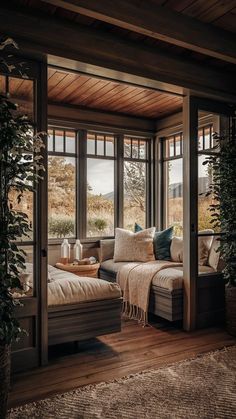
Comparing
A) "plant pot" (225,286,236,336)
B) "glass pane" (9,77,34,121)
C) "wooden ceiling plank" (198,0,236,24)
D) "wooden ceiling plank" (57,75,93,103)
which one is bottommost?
"plant pot" (225,286,236,336)

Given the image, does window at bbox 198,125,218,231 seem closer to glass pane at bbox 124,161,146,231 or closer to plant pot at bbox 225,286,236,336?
plant pot at bbox 225,286,236,336

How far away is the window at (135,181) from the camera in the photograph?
218 inches

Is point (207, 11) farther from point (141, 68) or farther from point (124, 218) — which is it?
point (124, 218)

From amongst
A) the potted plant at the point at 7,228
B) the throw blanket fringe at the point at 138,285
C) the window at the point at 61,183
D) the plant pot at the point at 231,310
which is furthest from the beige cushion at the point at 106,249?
the potted plant at the point at 7,228

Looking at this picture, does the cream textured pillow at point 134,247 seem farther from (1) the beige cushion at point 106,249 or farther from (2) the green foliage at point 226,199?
(2) the green foliage at point 226,199

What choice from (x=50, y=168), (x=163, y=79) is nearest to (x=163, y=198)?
(x=50, y=168)

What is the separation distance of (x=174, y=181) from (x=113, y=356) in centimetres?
320

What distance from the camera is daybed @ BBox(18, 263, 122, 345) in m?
2.96

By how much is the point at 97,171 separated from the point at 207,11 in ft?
9.50

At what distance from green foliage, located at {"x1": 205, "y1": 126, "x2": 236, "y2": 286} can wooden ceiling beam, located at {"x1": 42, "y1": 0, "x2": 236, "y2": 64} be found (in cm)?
98

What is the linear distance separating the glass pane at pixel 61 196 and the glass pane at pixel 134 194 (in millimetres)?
952

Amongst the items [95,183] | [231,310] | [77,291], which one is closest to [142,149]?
[95,183]

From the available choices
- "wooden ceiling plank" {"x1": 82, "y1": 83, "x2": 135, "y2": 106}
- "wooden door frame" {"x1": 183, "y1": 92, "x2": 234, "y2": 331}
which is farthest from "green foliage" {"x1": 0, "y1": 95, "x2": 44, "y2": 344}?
"wooden ceiling plank" {"x1": 82, "y1": 83, "x2": 135, "y2": 106}

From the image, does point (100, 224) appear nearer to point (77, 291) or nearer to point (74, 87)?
point (74, 87)
